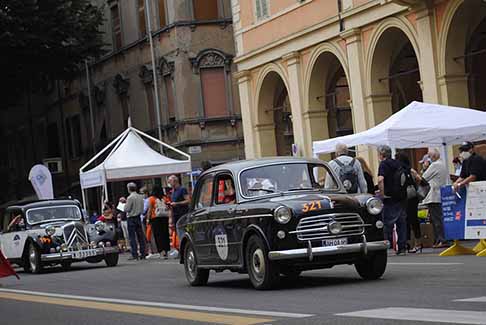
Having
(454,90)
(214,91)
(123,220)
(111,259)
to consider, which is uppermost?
(214,91)

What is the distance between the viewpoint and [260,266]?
15164 millimetres

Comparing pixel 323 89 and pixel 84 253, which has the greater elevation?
pixel 323 89

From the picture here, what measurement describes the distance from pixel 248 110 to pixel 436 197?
21586 millimetres

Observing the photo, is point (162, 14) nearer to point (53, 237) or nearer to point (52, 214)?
point (52, 214)

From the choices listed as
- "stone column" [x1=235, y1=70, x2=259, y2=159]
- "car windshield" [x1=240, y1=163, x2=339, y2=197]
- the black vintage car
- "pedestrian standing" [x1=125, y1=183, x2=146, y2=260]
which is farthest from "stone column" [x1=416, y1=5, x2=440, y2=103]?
"car windshield" [x1=240, y1=163, x2=339, y2=197]

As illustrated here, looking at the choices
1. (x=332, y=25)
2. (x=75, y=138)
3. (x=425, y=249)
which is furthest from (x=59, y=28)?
(x=425, y=249)

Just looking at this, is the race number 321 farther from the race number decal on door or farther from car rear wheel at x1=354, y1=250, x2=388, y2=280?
the race number decal on door

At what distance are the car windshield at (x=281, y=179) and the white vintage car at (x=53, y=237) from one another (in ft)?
39.9

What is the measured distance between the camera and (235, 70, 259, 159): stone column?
42688 mm

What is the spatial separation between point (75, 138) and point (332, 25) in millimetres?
28146

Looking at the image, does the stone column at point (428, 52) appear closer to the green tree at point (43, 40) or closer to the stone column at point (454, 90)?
the stone column at point (454, 90)

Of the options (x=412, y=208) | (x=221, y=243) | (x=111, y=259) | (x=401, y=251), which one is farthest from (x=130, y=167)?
(x=221, y=243)

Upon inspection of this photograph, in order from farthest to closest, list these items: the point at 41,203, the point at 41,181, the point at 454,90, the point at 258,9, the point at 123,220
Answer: the point at 41,181 → the point at 258,9 → the point at 123,220 → the point at 454,90 → the point at 41,203

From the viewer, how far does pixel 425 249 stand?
2248 cm
